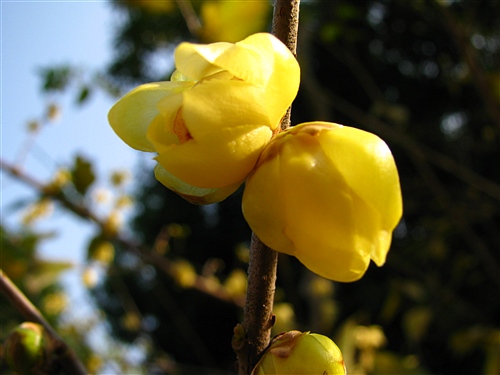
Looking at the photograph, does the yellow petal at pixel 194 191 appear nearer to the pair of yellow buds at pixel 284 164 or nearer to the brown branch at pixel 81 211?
the pair of yellow buds at pixel 284 164

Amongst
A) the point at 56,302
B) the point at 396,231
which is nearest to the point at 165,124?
the point at 56,302

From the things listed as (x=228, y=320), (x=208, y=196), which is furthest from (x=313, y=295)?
(x=228, y=320)

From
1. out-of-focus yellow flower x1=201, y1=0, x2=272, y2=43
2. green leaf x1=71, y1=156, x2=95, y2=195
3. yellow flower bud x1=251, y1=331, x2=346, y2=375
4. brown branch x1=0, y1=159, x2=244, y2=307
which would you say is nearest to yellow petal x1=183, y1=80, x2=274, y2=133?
yellow flower bud x1=251, y1=331, x2=346, y2=375

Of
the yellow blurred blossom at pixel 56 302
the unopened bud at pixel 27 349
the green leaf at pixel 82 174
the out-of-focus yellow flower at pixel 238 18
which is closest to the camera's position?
the unopened bud at pixel 27 349

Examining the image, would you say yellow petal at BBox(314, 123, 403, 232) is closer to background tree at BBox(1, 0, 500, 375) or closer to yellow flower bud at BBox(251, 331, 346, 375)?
yellow flower bud at BBox(251, 331, 346, 375)

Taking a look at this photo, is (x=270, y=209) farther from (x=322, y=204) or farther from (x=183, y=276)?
(x=183, y=276)

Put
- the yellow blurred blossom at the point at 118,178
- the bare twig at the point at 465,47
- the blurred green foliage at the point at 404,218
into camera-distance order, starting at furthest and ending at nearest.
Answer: the blurred green foliage at the point at 404,218, the yellow blurred blossom at the point at 118,178, the bare twig at the point at 465,47

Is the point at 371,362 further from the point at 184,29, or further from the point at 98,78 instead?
the point at 184,29

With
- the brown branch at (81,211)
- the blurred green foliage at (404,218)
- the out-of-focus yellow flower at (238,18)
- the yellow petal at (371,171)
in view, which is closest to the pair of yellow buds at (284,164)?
the yellow petal at (371,171)
